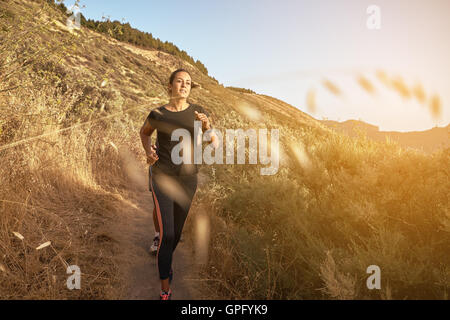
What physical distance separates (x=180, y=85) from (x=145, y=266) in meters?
2.24

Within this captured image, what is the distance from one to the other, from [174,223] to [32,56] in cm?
279

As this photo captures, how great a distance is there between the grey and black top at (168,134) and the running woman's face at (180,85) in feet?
0.56

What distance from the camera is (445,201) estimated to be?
2.31m

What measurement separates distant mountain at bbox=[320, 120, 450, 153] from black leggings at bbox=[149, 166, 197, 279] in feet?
8.96

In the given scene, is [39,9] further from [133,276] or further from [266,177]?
[266,177]

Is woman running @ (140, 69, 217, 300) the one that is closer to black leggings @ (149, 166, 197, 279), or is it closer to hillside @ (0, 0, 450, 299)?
black leggings @ (149, 166, 197, 279)

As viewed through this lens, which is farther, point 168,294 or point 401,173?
point 401,173

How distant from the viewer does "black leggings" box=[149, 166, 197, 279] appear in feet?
7.57
